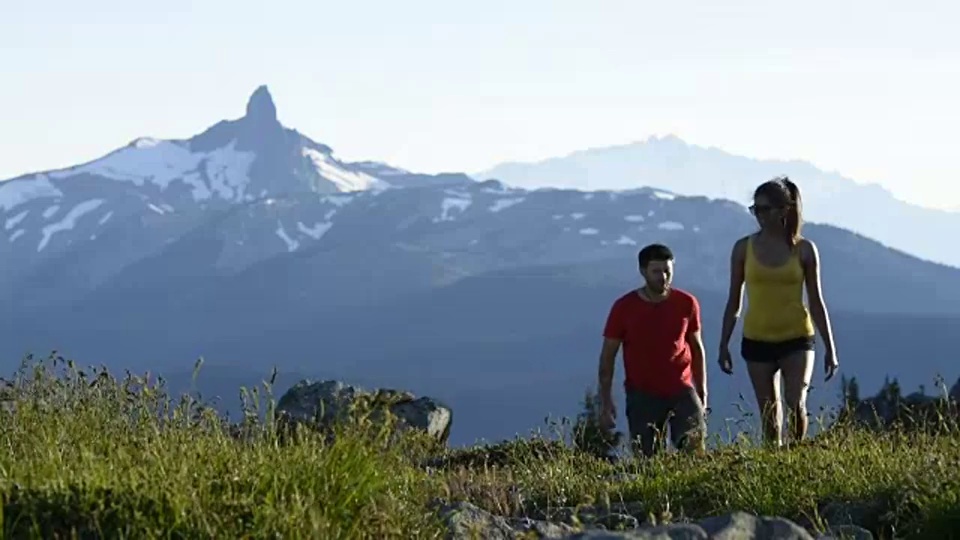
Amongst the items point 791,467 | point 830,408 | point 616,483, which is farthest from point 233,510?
point 830,408

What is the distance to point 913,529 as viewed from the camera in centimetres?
533

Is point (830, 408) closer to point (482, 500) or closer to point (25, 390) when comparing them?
point (482, 500)

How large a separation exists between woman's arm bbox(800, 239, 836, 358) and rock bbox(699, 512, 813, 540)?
5182 mm

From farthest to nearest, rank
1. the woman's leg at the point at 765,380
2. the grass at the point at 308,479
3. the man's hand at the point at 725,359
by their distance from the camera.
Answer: the man's hand at the point at 725,359, the woman's leg at the point at 765,380, the grass at the point at 308,479

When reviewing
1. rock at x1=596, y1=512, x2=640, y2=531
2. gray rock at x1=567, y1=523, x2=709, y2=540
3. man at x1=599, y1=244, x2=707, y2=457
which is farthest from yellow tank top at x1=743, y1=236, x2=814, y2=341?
gray rock at x1=567, y1=523, x2=709, y2=540

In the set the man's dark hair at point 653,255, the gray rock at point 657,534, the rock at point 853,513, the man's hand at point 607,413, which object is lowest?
the man's hand at point 607,413

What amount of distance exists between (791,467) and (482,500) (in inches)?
65.4

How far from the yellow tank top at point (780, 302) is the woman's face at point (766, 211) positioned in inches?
11.7

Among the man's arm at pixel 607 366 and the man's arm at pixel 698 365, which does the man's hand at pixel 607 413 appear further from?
the man's arm at pixel 698 365

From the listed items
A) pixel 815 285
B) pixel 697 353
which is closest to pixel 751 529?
pixel 815 285

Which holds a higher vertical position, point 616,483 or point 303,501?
point 303,501

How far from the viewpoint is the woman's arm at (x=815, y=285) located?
946cm

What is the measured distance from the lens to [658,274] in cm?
979

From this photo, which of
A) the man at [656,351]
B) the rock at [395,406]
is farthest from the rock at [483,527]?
the rock at [395,406]
